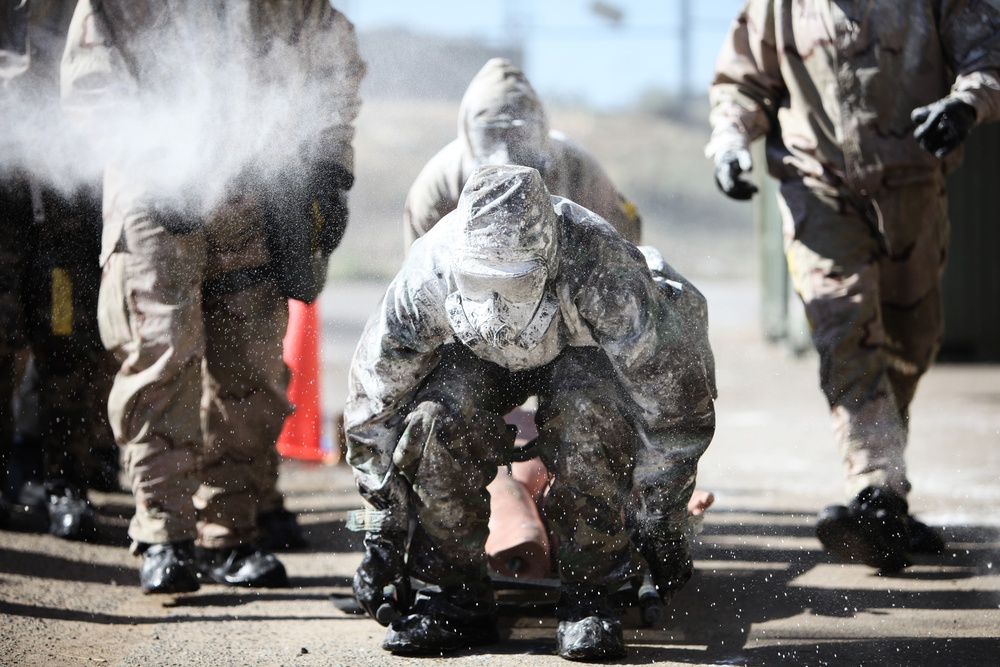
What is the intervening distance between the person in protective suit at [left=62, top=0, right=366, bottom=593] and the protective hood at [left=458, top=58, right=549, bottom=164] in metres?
0.39

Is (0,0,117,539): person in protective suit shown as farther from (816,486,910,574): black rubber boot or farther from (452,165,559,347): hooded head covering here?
(816,486,910,574): black rubber boot

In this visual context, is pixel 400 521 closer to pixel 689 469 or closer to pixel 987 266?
pixel 689 469

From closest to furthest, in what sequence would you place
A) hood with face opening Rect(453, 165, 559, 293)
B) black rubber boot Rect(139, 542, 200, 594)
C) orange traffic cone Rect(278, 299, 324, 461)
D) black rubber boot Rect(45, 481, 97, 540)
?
hood with face opening Rect(453, 165, 559, 293) → black rubber boot Rect(139, 542, 200, 594) → black rubber boot Rect(45, 481, 97, 540) → orange traffic cone Rect(278, 299, 324, 461)

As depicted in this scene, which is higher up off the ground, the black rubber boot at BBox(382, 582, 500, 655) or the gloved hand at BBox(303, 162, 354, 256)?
the gloved hand at BBox(303, 162, 354, 256)

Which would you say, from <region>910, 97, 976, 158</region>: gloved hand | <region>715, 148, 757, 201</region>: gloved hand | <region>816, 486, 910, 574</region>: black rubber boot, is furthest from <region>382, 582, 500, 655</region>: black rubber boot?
<region>910, 97, 976, 158</region>: gloved hand

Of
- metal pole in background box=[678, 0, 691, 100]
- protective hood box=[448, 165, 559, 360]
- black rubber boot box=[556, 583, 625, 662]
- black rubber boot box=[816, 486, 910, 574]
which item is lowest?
metal pole in background box=[678, 0, 691, 100]

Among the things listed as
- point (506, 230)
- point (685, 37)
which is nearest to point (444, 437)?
point (506, 230)

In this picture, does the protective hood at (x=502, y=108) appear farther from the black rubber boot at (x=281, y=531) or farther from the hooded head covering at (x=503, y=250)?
the black rubber boot at (x=281, y=531)

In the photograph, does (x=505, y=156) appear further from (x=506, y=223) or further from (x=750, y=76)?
(x=750, y=76)

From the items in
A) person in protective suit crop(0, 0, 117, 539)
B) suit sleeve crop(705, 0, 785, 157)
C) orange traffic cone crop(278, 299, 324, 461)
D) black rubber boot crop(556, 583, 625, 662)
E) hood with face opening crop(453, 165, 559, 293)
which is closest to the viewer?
hood with face opening crop(453, 165, 559, 293)

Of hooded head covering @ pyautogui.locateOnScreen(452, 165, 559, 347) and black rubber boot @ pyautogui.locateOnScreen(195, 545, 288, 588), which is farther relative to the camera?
black rubber boot @ pyautogui.locateOnScreen(195, 545, 288, 588)

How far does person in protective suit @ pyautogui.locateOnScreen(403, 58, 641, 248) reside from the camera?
3680mm

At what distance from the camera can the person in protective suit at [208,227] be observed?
3.60 m

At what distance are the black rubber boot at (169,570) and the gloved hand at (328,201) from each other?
3.37 ft
